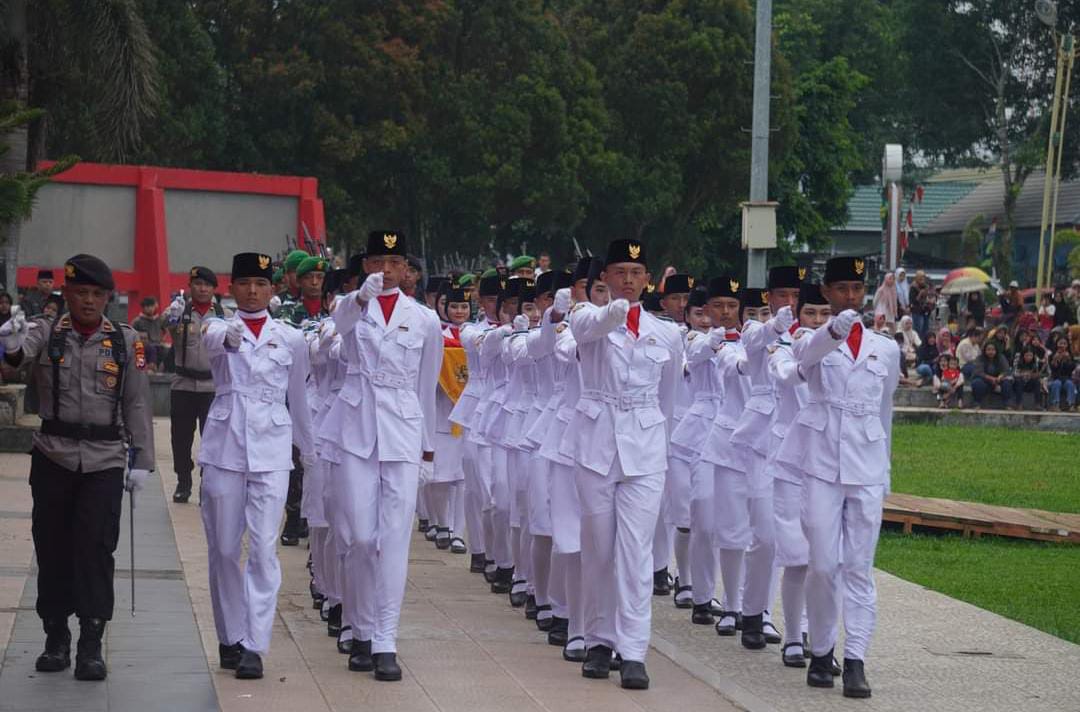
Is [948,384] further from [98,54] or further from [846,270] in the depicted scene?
[846,270]

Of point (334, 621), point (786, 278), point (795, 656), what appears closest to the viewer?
point (795, 656)

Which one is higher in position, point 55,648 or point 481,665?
point 55,648

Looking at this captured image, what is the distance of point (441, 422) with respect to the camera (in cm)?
1625

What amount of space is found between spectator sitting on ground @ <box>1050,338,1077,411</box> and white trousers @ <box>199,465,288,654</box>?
2202 centimetres

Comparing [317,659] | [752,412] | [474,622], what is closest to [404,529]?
[317,659]

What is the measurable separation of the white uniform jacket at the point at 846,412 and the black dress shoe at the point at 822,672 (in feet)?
3.09

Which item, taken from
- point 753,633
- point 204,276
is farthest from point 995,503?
point 753,633

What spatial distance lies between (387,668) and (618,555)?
4.39ft

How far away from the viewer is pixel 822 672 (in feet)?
33.0

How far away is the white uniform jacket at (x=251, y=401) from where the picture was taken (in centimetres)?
983

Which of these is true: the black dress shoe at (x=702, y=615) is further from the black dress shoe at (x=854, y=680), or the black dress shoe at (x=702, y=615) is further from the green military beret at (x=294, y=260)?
the green military beret at (x=294, y=260)

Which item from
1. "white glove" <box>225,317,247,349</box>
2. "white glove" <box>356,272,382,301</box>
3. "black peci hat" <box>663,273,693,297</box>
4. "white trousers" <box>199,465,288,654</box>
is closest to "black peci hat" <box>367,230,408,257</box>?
"white glove" <box>356,272,382,301</box>

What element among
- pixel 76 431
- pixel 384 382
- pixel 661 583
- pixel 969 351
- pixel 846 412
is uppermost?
pixel 384 382

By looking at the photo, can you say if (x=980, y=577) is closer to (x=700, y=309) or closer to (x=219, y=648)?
(x=700, y=309)
